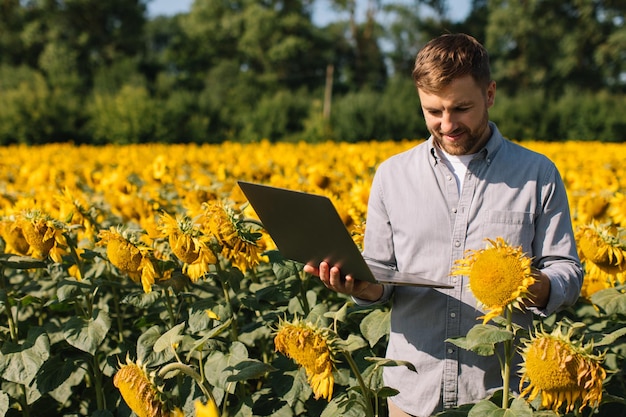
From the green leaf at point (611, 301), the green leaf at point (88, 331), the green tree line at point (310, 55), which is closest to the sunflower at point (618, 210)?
the green leaf at point (611, 301)

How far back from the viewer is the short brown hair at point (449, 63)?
156 centimetres

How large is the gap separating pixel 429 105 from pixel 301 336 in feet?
1.99

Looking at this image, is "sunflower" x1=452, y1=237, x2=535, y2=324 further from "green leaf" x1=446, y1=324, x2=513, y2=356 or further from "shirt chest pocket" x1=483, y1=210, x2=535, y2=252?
"shirt chest pocket" x1=483, y1=210, x2=535, y2=252

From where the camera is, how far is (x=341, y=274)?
157 cm

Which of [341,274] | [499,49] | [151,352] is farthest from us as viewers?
[499,49]

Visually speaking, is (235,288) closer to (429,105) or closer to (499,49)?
(429,105)

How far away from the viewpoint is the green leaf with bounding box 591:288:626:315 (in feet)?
6.68

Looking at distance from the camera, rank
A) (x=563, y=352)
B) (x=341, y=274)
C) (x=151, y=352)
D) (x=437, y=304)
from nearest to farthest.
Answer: (x=563, y=352) < (x=341, y=274) < (x=437, y=304) < (x=151, y=352)

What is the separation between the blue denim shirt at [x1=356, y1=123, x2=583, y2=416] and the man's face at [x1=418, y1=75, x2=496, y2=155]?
0.27 feet

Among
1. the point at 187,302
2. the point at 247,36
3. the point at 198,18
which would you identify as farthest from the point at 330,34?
the point at 187,302

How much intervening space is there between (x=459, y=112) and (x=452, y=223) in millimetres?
287

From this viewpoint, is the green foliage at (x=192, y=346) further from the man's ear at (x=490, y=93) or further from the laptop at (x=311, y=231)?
the man's ear at (x=490, y=93)

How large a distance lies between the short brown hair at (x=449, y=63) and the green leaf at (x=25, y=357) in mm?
1388

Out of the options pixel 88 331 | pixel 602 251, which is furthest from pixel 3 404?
pixel 602 251
